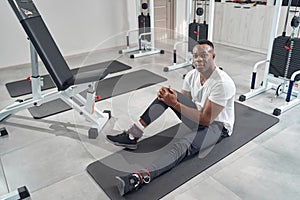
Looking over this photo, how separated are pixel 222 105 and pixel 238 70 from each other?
2.15 meters

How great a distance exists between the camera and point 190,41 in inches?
148

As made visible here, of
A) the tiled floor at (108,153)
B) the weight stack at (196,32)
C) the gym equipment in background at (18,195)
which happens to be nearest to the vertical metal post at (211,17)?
the weight stack at (196,32)

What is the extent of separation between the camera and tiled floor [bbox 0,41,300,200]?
1674 mm

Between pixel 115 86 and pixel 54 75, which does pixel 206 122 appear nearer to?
pixel 54 75

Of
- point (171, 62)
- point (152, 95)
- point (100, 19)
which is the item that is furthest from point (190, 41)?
point (100, 19)

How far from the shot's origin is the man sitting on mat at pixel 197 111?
5.66ft

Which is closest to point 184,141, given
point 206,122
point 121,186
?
point 206,122

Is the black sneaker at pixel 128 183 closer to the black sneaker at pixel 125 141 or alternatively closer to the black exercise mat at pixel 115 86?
the black sneaker at pixel 125 141

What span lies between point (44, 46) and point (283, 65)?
7.58ft

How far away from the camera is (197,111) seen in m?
1.81

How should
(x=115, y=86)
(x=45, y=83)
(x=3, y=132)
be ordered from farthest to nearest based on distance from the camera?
(x=45, y=83)
(x=115, y=86)
(x=3, y=132)

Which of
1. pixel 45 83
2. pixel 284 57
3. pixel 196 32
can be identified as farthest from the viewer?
pixel 196 32

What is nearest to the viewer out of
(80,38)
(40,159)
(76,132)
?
(40,159)

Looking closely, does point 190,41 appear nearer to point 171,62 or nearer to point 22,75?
point 171,62
